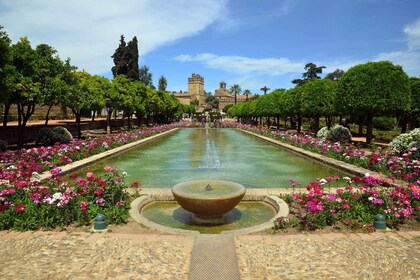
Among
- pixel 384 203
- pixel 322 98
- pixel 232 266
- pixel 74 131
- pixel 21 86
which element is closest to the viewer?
pixel 232 266

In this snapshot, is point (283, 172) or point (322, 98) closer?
point (283, 172)

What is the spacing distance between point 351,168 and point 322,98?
44.1 ft

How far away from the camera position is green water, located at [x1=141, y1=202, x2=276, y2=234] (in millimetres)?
5227

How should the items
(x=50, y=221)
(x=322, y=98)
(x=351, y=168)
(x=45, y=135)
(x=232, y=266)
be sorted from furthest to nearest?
(x=322, y=98), (x=45, y=135), (x=351, y=168), (x=50, y=221), (x=232, y=266)

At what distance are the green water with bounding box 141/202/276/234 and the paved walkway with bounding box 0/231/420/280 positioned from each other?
2.55ft

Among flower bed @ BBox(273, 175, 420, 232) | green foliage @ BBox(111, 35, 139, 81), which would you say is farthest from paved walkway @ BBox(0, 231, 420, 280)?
green foliage @ BBox(111, 35, 139, 81)

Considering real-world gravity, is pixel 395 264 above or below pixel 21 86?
below

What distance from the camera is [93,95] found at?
75.4 ft

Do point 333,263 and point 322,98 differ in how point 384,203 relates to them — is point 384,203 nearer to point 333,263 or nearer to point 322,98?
point 333,263

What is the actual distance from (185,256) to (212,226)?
145 cm

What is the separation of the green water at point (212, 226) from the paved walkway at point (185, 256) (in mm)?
777

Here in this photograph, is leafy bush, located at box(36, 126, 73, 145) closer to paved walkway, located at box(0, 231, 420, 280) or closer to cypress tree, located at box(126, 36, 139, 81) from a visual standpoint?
paved walkway, located at box(0, 231, 420, 280)

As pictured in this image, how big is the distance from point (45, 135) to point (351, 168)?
45.2 feet

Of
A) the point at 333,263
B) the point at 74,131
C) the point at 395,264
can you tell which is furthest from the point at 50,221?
the point at 74,131
